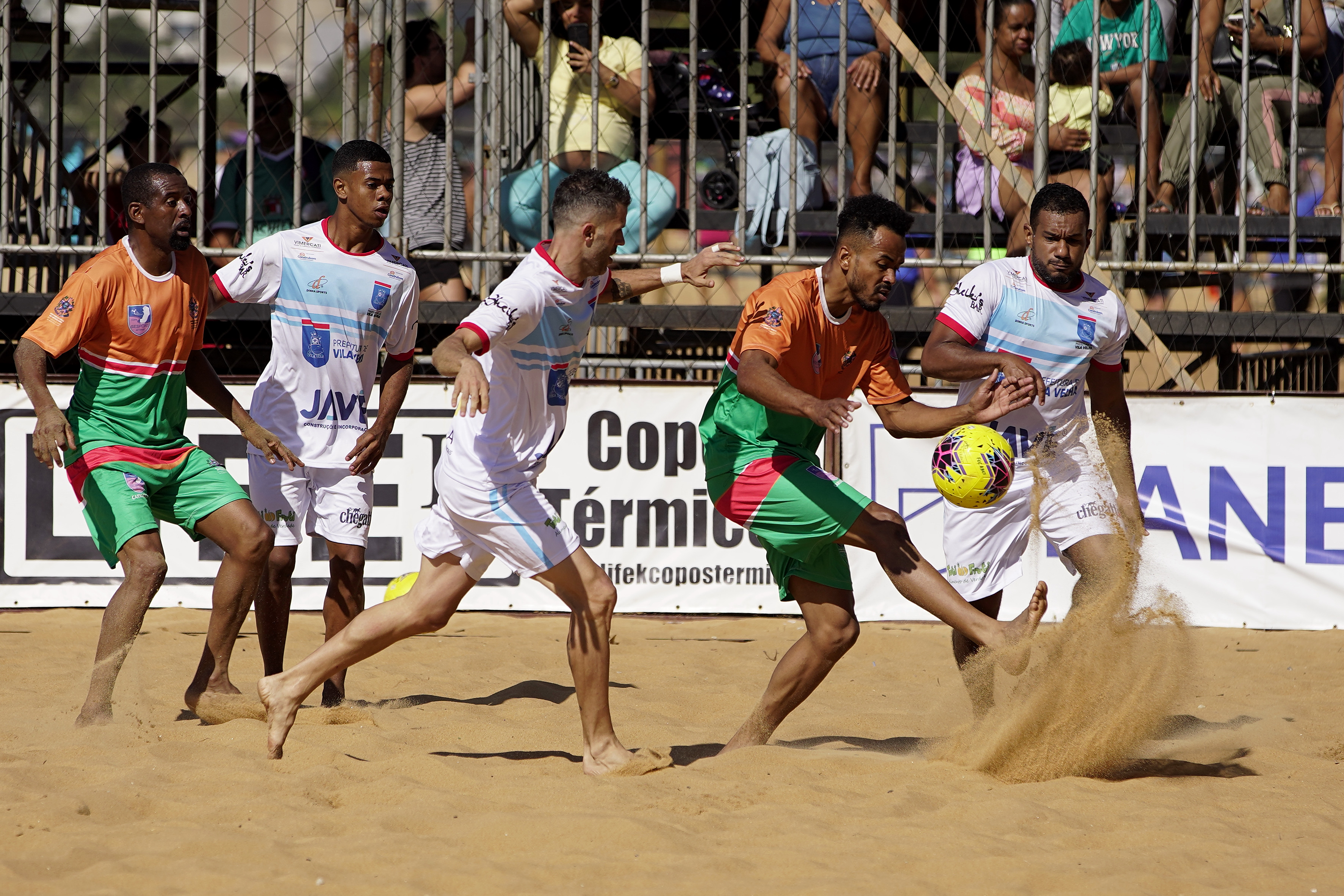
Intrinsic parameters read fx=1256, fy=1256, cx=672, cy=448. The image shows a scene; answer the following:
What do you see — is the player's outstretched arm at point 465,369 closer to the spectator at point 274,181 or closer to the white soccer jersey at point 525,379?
the white soccer jersey at point 525,379

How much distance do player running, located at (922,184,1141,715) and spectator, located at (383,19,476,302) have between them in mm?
3904

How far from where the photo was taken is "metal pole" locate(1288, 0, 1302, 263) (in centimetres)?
757

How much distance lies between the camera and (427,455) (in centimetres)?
742

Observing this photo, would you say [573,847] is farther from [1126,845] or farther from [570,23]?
[570,23]

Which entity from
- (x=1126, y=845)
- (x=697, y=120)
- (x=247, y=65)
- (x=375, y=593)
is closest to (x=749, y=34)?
(x=697, y=120)

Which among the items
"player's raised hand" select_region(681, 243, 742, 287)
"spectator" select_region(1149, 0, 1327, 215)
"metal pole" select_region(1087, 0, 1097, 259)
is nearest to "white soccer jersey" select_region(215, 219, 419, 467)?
"player's raised hand" select_region(681, 243, 742, 287)

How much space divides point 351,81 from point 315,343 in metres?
3.19

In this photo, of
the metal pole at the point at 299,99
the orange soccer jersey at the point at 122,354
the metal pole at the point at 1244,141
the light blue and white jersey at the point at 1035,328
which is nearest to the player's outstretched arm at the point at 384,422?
the orange soccer jersey at the point at 122,354

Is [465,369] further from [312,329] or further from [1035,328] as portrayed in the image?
[1035,328]

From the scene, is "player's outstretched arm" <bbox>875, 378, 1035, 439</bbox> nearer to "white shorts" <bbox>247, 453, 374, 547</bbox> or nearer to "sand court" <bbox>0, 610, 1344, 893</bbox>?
"sand court" <bbox>0, 610, 1344, 893</bbox>

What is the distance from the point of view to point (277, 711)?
3.98 m

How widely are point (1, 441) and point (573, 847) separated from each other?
559 centimetres

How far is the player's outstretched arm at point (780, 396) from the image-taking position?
377 cm

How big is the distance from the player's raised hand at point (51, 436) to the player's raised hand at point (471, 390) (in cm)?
157
